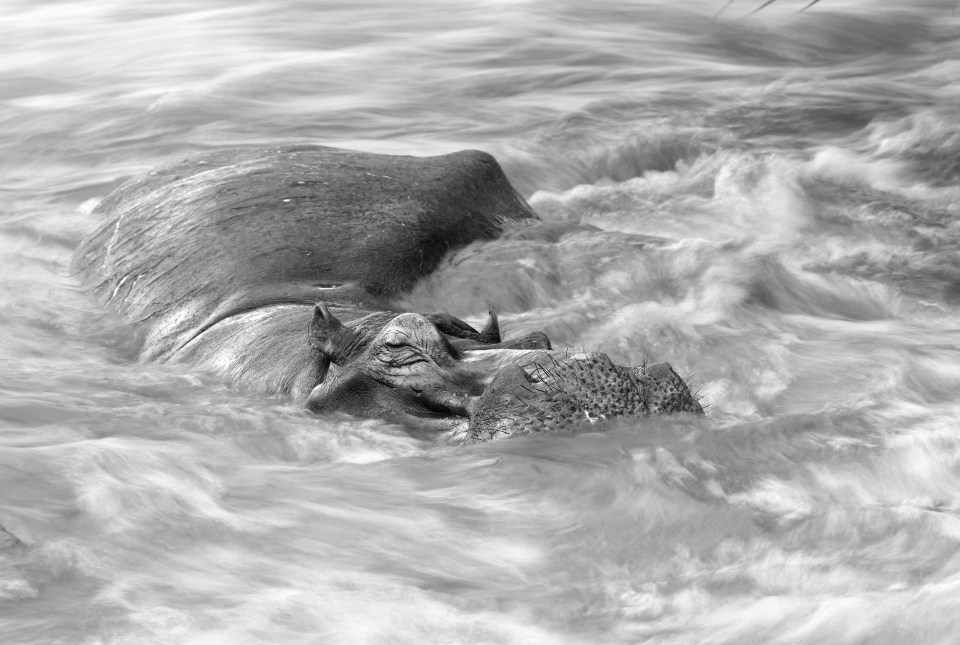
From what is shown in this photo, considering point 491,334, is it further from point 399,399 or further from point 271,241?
point 271,241

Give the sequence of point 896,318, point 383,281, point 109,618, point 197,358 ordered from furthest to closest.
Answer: point 896,318 → point 383,281 → point 197,358 → point 109,618

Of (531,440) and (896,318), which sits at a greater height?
(531,440)

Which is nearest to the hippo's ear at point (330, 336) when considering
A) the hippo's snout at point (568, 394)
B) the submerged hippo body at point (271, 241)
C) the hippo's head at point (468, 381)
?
the hippo's head at point (468, 381)

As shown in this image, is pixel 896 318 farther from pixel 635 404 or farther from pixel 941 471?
pixel 635 404

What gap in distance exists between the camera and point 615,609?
404cm

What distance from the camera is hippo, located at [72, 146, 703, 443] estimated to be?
15.9 feet

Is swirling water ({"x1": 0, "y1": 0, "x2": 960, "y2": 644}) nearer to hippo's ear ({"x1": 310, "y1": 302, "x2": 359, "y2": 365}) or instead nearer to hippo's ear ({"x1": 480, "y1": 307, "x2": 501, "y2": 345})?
hippo's ear ({"x1": 310, "y1": 302, "x2": 359, "y2": 365})

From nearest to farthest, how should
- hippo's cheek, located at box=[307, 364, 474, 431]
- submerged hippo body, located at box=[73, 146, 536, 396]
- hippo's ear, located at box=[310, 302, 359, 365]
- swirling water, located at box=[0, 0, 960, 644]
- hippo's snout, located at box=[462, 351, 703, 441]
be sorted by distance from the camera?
swirling water, located at box=[0, 0, 960, 644] < hippo's snout, located at box=[462, 351, 703, 441] < hippo's cheek, located at box=[307, 364, 474, 431] < hippo's ear, located at box=[310, 302, 359, 365] < submerged hippo body, located at box=[73, 146, 536, 396]

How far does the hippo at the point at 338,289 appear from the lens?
15.9 feet

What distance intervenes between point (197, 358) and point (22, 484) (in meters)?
1.58

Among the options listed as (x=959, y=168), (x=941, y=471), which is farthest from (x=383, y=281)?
(x=959, y=168)

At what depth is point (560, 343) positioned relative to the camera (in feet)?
23.0

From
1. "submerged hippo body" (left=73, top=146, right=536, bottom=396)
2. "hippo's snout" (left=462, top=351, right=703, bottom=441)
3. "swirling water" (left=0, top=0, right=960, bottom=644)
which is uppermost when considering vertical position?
"hippo's snout" (left=462, top=351, right=703, bottom=441)

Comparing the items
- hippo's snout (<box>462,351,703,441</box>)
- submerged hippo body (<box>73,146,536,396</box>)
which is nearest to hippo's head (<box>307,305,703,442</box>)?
hippo's snout (<box>462,351,703,441</box>)
